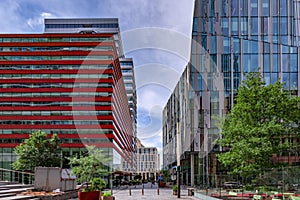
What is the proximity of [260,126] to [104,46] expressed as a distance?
59687 mm

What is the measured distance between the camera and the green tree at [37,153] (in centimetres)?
6346

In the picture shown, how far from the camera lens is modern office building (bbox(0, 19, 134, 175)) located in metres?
85.9

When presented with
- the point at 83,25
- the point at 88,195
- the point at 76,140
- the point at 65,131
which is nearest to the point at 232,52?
the point at 76,140

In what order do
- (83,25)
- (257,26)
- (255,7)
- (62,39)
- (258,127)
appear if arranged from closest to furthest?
(258,127) < (257,26) < (255,7) < (62,39) < (83,25)

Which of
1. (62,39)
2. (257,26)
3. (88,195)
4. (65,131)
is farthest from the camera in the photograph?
(62,39)

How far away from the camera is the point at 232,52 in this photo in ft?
205

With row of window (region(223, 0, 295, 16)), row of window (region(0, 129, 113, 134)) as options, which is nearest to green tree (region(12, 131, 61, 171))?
row of window (region(0, 129, 113, 134))

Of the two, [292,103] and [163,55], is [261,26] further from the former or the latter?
[292,103]

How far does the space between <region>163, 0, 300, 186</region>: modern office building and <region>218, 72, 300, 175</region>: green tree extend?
28940mm

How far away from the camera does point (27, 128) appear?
8944 cm

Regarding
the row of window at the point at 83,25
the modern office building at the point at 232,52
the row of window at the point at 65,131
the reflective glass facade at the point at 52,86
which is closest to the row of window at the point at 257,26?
the modern office building at the point at 232,52

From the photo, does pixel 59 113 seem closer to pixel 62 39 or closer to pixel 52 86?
pixel 52 86

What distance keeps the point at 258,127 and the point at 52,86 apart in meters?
67.3

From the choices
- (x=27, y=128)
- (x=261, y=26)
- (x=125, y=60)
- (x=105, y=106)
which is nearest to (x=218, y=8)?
(x=261, y=26)
